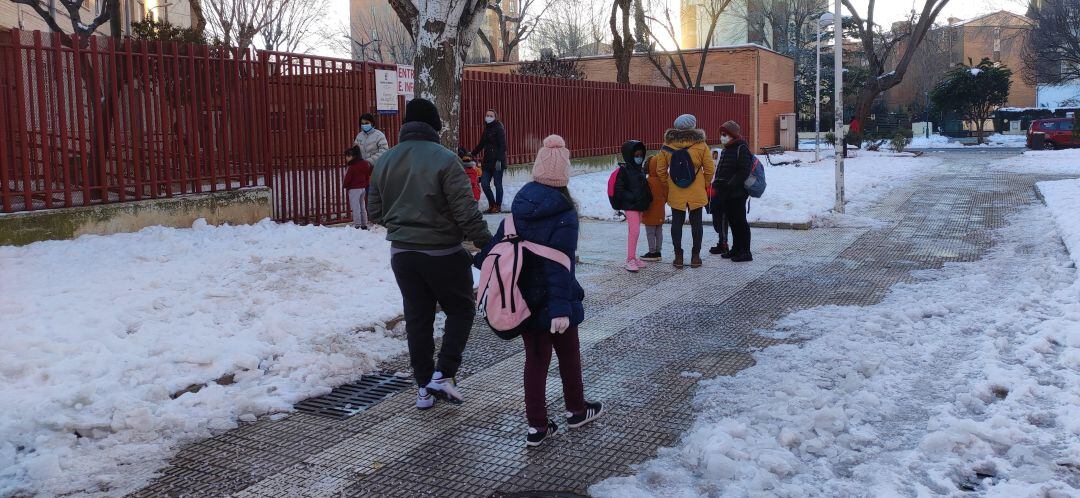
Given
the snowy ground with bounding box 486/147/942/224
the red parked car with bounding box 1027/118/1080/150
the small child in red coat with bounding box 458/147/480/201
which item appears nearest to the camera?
the small child in red coat with bounding box 458/147/480/201

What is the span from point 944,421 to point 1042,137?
35859 mm

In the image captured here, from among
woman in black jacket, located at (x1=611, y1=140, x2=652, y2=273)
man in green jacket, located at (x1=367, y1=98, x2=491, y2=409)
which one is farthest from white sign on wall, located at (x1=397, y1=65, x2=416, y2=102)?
man in green jacket, located at (x1=367, y1=98, x2=491, y2=409)

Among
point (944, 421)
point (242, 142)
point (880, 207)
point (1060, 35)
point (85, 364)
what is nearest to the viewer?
point (944, 421)

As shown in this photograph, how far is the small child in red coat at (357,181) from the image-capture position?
11742 millimetres

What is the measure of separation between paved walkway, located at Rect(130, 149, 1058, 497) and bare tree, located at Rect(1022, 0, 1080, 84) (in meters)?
40.1

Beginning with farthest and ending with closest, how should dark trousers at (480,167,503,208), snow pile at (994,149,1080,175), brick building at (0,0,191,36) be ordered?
snow pile at (994,149,1080,175) → brick building at (0,0,191,36) → dark trousers at (480,167,503,208)

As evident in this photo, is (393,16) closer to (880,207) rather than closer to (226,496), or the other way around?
(880,207)

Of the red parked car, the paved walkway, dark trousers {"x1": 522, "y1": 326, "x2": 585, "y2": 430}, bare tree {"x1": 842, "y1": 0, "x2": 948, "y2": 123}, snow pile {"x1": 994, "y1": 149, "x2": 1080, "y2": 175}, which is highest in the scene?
bare tree {"x1": 842, "y1": 0, "x2": 948, "y2": 123}

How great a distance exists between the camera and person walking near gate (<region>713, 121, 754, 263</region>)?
32.9 ft

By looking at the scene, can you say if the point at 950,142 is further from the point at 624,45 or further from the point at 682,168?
the point at 682,168

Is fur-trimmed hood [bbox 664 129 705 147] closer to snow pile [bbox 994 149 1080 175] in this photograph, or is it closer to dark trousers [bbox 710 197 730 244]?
dark trousers [bbox 710 197 730 244]

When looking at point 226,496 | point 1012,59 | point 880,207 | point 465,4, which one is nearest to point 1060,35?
point 1012,59

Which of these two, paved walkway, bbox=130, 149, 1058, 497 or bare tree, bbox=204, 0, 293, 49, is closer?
paved walkway, bbox=130, 149, 1058, 497

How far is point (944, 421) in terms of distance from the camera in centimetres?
469
